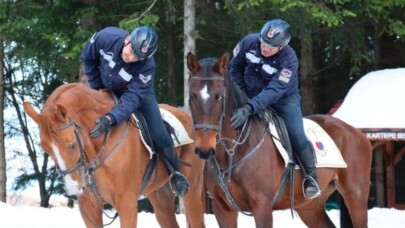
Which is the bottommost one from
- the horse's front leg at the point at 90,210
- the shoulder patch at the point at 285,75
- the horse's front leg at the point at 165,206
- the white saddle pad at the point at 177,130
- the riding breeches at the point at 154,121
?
the horse's front leg at the point at 165,206

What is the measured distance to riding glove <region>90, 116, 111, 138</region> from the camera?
602 cm


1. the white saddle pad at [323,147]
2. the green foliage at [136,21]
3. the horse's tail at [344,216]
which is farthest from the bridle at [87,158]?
the green foliage at [136,21]

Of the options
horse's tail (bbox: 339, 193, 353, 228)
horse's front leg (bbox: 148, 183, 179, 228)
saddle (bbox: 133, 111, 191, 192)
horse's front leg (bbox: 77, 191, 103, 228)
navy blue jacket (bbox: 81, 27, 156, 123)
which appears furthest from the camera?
horse's tail (bbox: 339, 193, 353, 228)

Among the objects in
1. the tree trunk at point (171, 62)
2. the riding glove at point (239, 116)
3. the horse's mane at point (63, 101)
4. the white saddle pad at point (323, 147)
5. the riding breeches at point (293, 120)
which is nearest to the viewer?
the horse's mane at point (63, 101)

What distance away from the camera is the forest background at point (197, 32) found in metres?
13.6

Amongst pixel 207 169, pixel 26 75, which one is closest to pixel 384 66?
pixel 26 75

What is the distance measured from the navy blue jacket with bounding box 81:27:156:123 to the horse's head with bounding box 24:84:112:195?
20.6 inches

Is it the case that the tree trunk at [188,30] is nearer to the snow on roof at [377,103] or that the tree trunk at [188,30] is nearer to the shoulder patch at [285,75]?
the snow on roof at [377,103]

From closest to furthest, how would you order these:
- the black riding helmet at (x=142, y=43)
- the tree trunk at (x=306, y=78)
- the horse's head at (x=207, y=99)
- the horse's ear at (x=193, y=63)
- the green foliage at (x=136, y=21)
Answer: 1. the horse's head at (x=207, y=99)
2. the horse's ear at (x=193, y=63)
3. the black riding helmet at (x=142, y=43)
4. the green foliage at (x=136, y=21)
5. the tree trunk at (x=306, y=78)

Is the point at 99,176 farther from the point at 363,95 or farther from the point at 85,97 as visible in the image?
the point at 363,95

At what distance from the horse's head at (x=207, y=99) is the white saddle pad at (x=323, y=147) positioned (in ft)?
5.46

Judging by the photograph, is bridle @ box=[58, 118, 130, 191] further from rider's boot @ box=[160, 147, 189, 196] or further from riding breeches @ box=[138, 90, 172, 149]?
rider's boot @ box=[160, 147, 189, 196]

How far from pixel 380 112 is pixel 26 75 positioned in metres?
12.3

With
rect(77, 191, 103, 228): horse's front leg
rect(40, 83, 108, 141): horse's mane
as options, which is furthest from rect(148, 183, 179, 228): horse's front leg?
rect(40, 83, 108, 141): horse's mane
